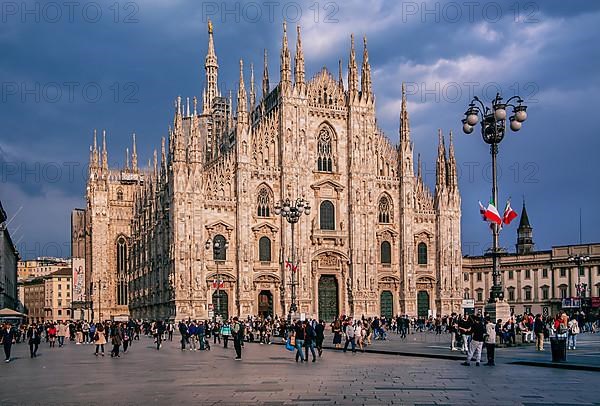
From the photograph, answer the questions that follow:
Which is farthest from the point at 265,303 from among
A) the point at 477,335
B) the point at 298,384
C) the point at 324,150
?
the point at 298,384

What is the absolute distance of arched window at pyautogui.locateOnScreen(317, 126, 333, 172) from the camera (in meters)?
68.0

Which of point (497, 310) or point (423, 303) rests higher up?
point (497, 310)

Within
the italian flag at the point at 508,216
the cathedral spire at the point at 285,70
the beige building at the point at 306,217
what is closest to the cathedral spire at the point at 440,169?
the beige building at the point at 306,217

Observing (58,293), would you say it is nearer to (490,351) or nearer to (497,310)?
(497,310)

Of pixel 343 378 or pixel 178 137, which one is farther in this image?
pixel 178 137

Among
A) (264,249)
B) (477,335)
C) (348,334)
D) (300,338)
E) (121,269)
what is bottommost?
(348,334)

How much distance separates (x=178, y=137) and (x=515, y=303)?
50.6 meters

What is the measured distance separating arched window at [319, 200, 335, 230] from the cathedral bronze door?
4.36 meters

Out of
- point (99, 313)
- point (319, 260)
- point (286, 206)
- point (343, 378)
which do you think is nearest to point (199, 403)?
point (343, 378)

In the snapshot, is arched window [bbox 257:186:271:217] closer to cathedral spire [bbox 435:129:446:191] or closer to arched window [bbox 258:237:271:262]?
arched window [bbox 258:237:271:262]

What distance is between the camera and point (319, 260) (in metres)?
66.9

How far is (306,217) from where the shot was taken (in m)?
66.2

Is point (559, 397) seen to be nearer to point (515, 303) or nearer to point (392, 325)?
point (392, 325)

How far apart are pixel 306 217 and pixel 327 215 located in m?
2.41
